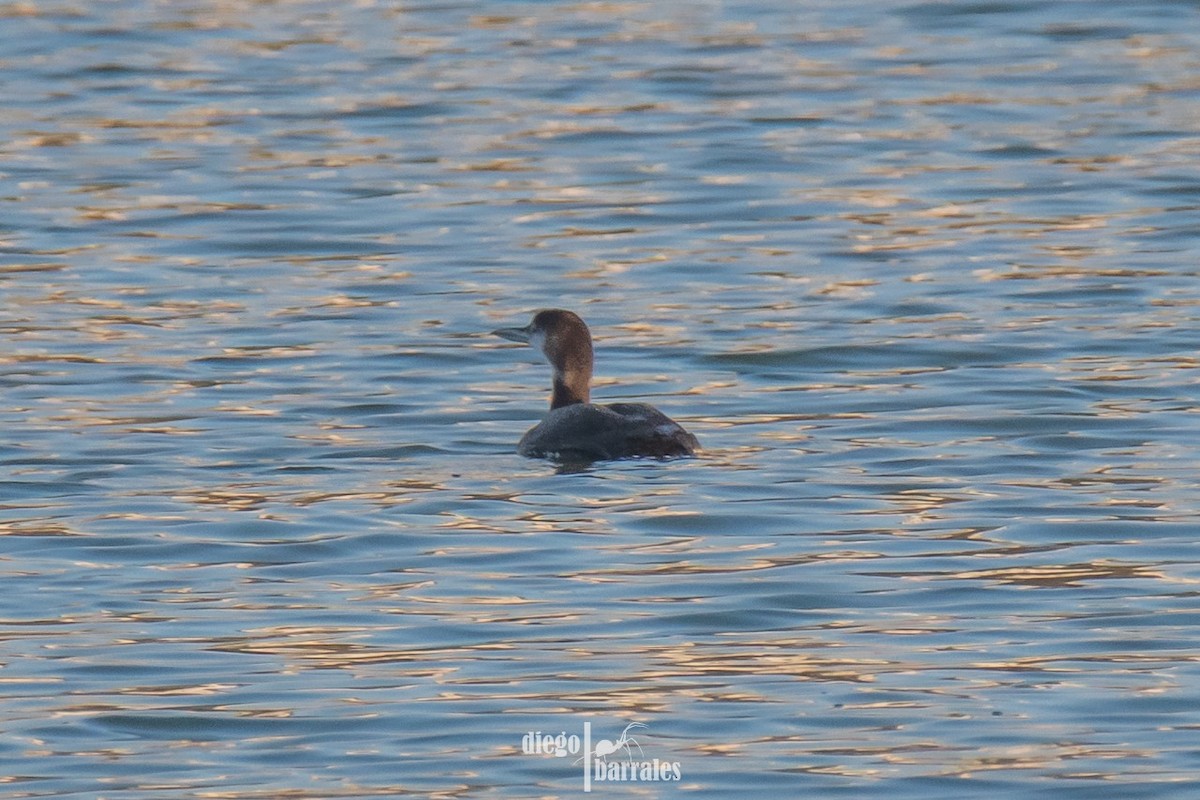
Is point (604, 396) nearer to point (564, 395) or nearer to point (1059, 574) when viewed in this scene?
point (564, 395)

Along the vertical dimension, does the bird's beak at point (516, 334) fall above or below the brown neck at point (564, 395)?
above

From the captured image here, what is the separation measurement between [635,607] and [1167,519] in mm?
2257

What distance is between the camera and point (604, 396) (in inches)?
520

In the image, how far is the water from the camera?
7.64 m

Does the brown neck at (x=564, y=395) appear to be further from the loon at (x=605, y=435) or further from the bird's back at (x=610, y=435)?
the bird's back at (x=610, y=435)

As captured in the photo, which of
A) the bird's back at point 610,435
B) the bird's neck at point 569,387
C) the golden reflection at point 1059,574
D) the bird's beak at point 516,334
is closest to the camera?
the golden reflection at point 1059,574

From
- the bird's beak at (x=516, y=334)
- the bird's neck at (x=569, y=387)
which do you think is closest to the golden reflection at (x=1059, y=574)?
the bird's neck at (x=569, y=387)

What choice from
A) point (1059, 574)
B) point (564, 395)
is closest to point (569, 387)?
point (564, 395)

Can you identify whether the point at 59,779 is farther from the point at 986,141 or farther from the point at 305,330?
the point at 986,141

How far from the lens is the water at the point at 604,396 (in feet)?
25.1

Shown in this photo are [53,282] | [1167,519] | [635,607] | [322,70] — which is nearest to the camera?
[635,607]

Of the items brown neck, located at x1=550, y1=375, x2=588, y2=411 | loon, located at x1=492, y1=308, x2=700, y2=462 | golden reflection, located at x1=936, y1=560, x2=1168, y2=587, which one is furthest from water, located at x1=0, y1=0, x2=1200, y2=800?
brown neck, located at x1=550, y1=375, x2=588, y2=411

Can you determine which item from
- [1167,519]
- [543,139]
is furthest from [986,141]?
[1167,519]

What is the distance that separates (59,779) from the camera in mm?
7188
